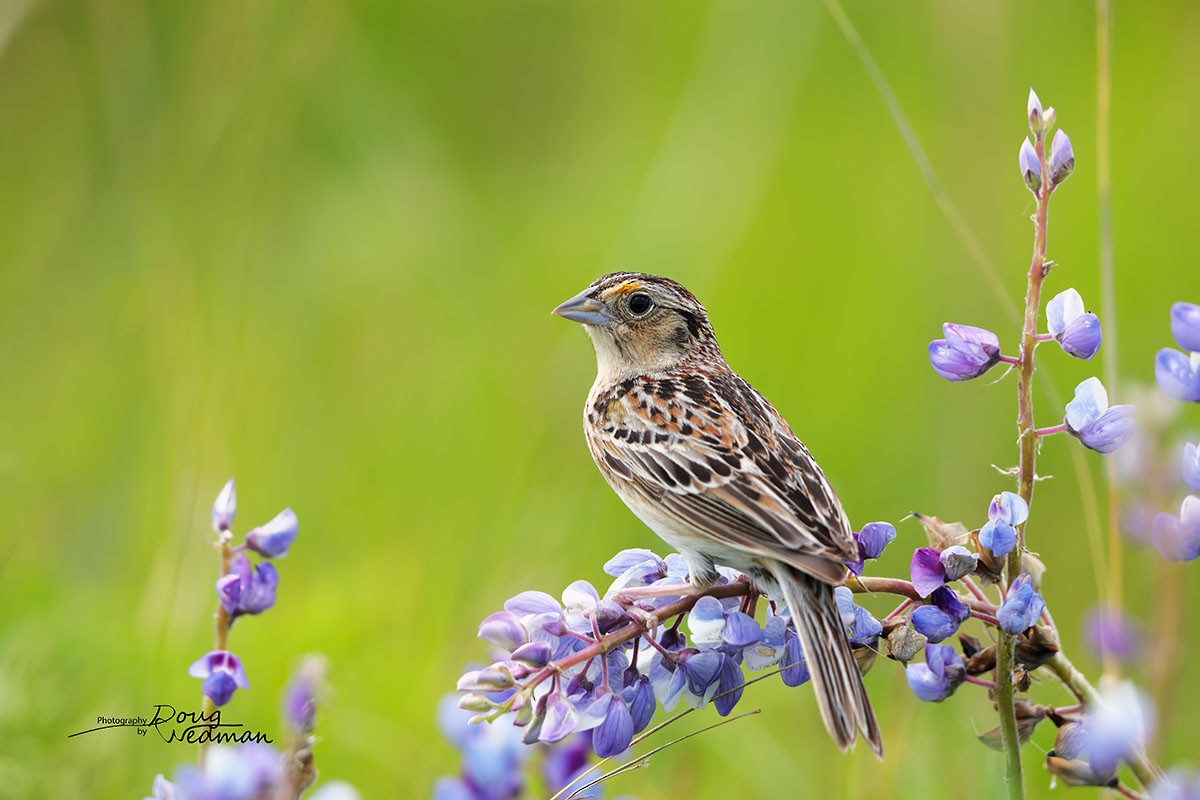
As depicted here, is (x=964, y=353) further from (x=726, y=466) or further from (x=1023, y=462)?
(x=726, y=466)

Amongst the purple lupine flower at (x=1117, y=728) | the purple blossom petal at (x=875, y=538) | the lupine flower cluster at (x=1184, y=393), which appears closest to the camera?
the purple lupine flower at (x=1117, y=728)

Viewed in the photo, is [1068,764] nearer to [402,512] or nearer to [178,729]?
[178,729]

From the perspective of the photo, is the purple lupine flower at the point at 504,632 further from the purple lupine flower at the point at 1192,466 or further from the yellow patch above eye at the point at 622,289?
the yellow patch above eye at the point at 622,289

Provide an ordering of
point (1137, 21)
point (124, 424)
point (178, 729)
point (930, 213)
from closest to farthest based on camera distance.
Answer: point (178, 729)
point (124, 424)
point (930, 213)
point (1137, 21)

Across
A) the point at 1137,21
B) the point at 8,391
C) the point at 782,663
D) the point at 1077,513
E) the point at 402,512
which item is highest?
the point at 1137,21

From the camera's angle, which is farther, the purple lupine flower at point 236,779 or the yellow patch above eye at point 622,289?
the yellow patch above eye at point 622,289

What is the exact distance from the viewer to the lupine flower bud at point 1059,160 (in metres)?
2.25

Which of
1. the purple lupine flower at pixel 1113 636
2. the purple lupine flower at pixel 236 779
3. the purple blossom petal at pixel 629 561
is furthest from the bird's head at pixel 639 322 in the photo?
the purple lupine flower at pixel 236 779

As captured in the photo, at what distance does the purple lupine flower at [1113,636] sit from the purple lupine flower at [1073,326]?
61 cm

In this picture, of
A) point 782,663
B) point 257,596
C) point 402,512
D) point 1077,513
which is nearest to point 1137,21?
point 1077,513

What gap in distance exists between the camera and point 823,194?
843 cm

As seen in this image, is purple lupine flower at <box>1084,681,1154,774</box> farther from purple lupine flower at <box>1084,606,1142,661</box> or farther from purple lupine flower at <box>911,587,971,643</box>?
purple lupine flower at <box>1084,606,1142,661</box>

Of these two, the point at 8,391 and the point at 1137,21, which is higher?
the point at 1137,21

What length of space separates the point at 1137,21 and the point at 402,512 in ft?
18.3
